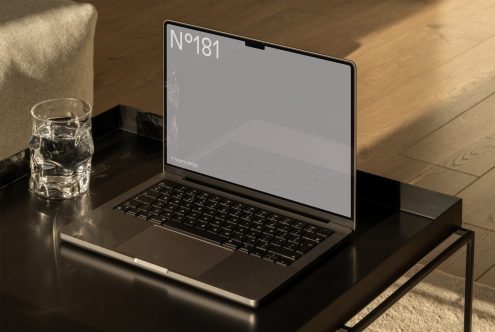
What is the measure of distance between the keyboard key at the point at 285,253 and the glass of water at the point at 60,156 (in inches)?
13.4

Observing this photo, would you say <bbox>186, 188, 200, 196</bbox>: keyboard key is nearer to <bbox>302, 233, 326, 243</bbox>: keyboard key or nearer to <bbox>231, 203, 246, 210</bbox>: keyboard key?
<bbox>231, 203, 246, 210</bbox>: keyboard key

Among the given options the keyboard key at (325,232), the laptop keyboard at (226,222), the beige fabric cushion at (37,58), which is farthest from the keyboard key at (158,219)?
the beige fabric cushion at (37,58)

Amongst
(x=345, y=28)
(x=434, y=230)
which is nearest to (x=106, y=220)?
(x=434, y=230)

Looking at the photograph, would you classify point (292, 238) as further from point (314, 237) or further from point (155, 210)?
point (155, 210)

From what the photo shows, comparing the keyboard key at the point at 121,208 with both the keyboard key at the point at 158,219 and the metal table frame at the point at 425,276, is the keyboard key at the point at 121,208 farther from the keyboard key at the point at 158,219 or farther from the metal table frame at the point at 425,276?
the metal table frame at the point at 425,276

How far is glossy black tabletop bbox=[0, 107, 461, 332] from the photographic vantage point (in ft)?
3.95

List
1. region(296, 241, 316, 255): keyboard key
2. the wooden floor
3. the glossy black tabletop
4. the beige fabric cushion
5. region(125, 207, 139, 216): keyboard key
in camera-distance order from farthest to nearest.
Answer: the wooden floor
the beige fabric cushion
region(125, 207, 139, 216): keyboard key
region(296, 241, 316, 255): keyboard key
the glossy black tabletop

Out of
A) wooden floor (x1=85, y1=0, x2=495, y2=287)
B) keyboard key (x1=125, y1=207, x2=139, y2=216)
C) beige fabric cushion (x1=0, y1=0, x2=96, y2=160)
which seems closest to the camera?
keyboard key (x1=125, y1=207, x2=139, y2=216)

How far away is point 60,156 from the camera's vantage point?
1484mm

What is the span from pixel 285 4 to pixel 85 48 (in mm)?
1500

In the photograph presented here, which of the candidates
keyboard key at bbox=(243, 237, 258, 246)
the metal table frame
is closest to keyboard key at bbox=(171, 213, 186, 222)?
keyboard key at bbox=(243, 237, 258, 246)

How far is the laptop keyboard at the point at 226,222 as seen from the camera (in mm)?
1313

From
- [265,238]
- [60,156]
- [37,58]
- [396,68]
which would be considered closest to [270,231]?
[265,238]

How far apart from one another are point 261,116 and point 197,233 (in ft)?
0.59
